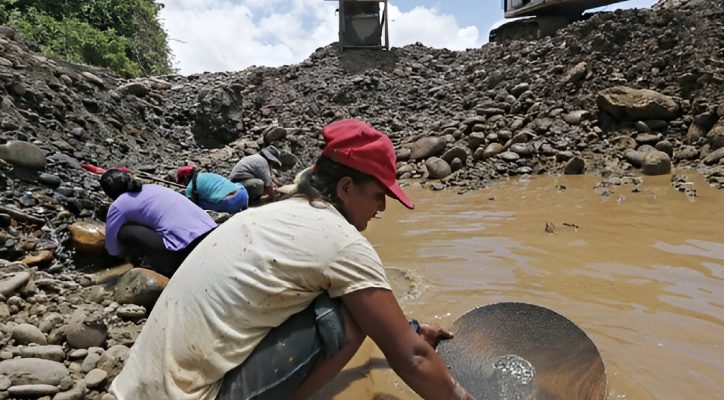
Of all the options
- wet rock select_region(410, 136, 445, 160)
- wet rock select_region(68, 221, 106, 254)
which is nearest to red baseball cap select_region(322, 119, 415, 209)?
wet rock select_region(68, 221, 106, 254)

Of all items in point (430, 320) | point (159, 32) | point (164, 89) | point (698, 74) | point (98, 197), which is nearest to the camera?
point (430, 320)

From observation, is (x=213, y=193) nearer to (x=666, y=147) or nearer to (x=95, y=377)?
(x=95, y=377)

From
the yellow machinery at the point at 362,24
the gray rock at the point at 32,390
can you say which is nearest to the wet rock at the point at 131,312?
the gray rock at the point at 32,390

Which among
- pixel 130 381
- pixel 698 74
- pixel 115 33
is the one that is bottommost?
pixel 130 381

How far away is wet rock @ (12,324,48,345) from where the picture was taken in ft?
7.44

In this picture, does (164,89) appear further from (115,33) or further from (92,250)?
(92,250)

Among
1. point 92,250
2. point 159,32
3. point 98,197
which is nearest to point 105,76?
point 98,197

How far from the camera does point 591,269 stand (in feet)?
11.6

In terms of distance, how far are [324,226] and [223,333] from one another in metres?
0.41

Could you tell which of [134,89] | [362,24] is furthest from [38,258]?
[362,24]

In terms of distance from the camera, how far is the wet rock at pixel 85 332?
232 cm

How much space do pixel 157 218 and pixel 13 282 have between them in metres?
0.90

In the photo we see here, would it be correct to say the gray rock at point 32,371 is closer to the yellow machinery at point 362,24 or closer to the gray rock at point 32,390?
the gray rock at point 32,390

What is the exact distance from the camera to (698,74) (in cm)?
720
